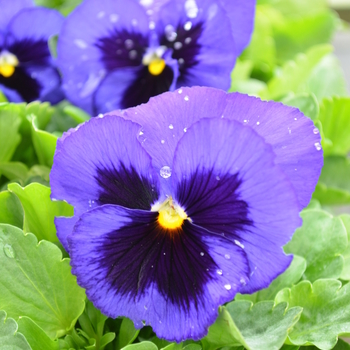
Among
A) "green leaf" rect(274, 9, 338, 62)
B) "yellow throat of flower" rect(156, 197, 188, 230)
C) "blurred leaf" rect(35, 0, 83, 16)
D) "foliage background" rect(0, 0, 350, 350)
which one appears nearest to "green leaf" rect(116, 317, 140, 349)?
"foliage background" rect(0, 0, 350, 350)

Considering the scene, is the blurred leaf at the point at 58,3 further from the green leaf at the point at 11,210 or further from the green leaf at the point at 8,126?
the green leaf at the point at 11,210

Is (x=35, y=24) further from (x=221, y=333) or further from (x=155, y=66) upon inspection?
(x=221, y=333)

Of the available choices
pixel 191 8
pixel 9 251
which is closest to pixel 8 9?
pixel 191 8

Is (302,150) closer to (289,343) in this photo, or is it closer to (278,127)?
(278,127)

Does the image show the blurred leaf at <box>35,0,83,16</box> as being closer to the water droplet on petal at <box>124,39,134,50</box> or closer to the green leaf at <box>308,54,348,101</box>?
the water droplet on petal at <box>124,39,134,50</box>

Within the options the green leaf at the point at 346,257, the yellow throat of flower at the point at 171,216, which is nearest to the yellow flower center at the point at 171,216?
the yellow throat of flower at the point at 171,216
